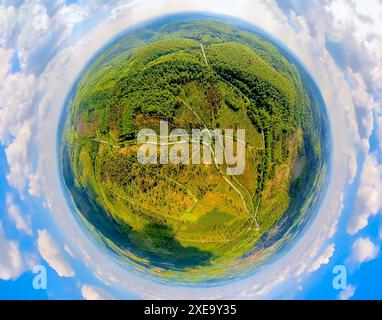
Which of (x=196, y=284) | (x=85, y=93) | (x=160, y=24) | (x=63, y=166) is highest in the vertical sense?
(x=160, y=24)

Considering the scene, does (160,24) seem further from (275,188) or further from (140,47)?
(275,188)

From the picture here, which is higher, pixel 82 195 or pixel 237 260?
pixel 82 195

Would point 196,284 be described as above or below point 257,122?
below

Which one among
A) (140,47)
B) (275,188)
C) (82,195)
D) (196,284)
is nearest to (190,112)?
(140,47)

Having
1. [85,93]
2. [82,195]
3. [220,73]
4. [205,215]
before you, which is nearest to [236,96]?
[220,73]

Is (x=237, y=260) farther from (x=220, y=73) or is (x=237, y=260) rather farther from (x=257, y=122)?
(x=220, y=73)

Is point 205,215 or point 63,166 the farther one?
point 63,166
